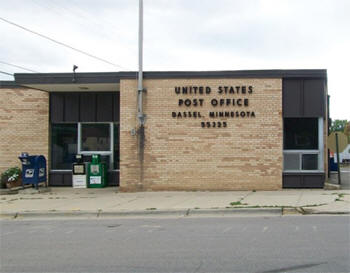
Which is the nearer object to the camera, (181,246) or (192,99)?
(181,246)

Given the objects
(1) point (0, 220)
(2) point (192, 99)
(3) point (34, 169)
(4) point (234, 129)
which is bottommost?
(1) point (0, 220)

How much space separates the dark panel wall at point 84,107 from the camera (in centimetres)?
1870

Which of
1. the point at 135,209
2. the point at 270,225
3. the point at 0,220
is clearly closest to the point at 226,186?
the point at 135,209

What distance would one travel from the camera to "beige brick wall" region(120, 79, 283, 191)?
16219 millimetres

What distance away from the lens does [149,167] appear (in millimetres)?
16469

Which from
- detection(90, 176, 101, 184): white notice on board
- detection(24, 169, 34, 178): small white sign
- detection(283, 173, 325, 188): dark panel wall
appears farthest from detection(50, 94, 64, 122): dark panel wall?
detection(283, 173, 325, 188): dark panel wall

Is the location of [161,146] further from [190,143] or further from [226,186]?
[226,186]

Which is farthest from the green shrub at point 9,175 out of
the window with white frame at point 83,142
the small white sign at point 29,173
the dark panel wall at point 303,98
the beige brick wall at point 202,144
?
the dark panel wall at point 303,98

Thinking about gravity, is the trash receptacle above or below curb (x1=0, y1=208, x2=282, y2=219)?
above

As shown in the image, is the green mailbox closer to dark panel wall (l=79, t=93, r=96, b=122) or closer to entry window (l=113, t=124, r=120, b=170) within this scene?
entry window (l=113, t=124, r=120, b=170)

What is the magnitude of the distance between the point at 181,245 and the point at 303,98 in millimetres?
10209

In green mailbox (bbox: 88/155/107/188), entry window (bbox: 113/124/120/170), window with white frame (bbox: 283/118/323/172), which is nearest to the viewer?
window with white frame (bbox: 283/118/323/172)

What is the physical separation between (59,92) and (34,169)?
A: 3552mm

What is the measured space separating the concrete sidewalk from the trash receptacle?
170 centimetres
